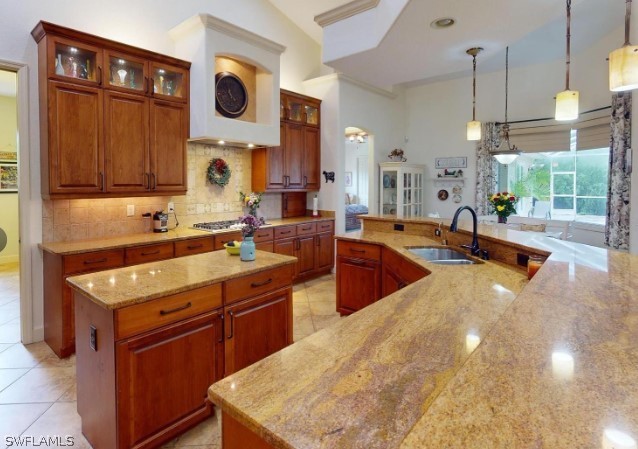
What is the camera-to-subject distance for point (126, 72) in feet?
12.0

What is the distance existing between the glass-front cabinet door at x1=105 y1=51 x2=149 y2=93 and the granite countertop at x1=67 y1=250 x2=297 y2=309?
2.09 m

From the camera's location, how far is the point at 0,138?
6375mm

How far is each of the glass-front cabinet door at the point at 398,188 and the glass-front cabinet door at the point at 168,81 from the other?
3673mm

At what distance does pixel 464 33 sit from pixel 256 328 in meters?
3.01

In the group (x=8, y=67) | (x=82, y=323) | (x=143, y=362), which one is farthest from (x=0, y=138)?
(x=143, y=362)

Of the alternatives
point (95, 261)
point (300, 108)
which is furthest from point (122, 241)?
point (300, 108)

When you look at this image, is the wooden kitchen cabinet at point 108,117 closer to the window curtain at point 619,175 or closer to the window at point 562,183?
the window curtain at point 619,175

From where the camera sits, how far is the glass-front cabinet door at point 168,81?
3.84 metres

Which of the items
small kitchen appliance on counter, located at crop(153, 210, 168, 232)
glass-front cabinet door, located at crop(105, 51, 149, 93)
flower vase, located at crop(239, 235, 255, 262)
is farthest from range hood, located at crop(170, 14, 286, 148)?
flower vase, located at crop(239, 235, 255, 262)

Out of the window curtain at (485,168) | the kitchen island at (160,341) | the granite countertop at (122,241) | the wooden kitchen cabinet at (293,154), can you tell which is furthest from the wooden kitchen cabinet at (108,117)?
the window curtain at (485,168)

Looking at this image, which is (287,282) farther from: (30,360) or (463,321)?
(30,360)

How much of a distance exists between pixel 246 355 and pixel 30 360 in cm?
207

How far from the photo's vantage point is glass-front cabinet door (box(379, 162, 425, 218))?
255 inches

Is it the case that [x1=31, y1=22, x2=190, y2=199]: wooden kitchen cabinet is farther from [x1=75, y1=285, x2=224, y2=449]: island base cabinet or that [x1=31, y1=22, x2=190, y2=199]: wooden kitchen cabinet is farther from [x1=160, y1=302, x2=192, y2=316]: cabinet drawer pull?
[x1=160, y1=302, x2=192, y2=316]: cabinet drawer pull
